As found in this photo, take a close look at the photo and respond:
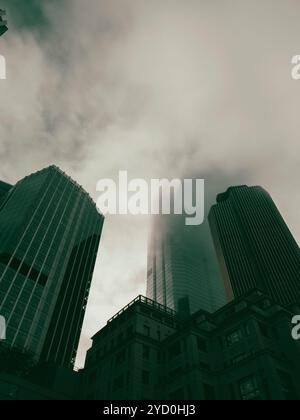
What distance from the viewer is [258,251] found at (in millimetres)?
165625

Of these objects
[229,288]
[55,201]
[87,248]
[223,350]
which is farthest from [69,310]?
[223,350]

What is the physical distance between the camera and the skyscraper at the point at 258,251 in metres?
150

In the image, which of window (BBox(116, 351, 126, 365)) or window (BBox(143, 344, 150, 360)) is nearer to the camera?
window (BBox(143, 344, 150, 360))

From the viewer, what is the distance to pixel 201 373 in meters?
53.5

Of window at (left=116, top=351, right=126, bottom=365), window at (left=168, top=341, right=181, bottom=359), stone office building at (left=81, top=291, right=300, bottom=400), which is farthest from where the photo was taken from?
window at (left=116, top=351, right=126, bottom=365)

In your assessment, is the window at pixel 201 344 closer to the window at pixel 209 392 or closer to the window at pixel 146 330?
the window at pixel 209 392

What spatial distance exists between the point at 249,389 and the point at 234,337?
987 centimetres

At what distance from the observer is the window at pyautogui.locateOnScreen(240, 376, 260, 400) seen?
1843 inches

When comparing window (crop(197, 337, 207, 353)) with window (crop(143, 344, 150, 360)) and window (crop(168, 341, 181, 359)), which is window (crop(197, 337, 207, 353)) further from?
window (crop(143, 344, 150, 360))

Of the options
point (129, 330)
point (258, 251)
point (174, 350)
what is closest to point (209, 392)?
point (174, 350)

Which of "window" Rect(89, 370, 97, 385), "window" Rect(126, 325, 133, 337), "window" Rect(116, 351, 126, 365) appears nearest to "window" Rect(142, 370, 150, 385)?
"window" Rect(116, 351, 126, 365)

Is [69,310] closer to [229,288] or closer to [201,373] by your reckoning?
[229,288]

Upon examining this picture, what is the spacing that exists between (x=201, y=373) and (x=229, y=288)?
117 m

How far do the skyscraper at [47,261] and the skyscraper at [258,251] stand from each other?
229 ft
